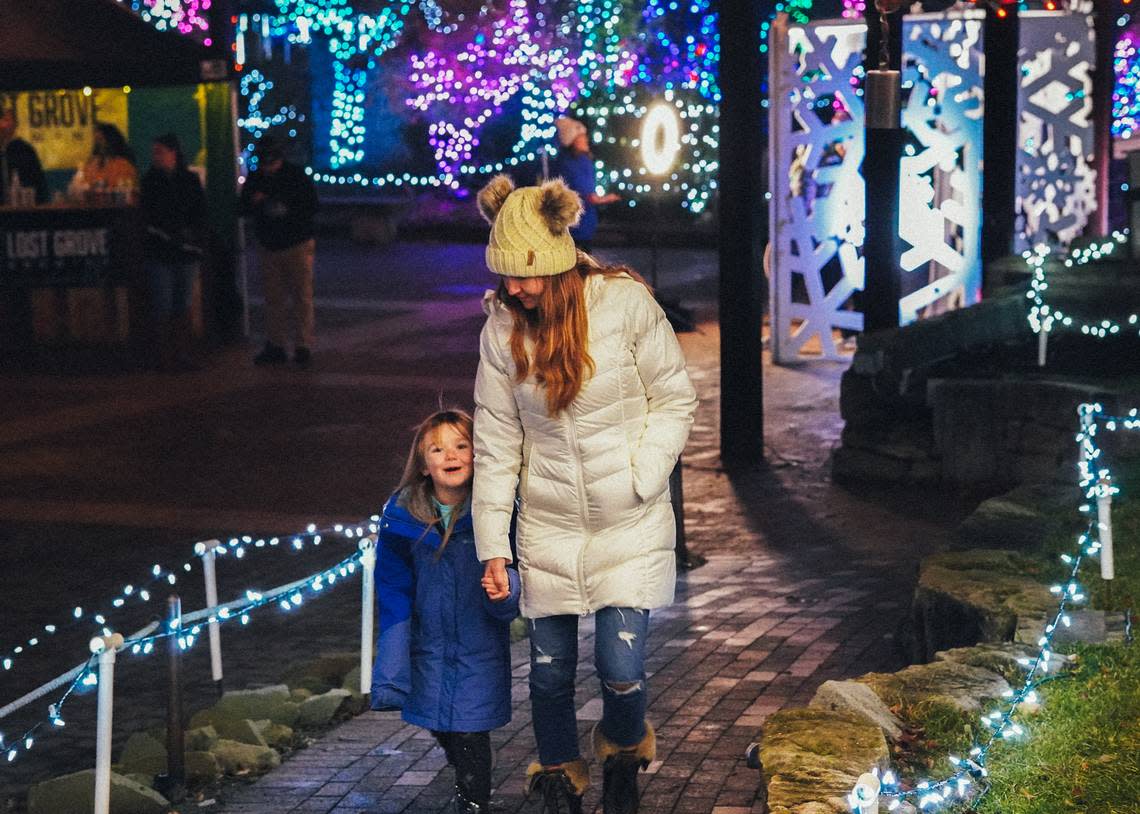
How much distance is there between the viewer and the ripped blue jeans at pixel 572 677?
4.75 metres

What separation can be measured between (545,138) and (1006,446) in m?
19.4

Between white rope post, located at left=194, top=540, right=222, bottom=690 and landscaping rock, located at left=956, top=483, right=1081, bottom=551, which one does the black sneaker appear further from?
white rope post, located at left=194, top=540, right=222, bottom=690

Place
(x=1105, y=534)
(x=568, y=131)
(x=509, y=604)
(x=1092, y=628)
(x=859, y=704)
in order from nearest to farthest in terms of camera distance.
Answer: (x=509, y=604)
(x=859, y=704)
(x=1092, y=628)
(x=1105, y=534)
(x=568, y=131)

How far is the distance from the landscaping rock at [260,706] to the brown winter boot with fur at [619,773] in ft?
5.26

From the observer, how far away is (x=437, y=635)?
4812mm

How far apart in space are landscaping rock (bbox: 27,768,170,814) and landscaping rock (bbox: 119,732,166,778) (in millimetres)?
230

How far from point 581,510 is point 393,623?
0.60 meters

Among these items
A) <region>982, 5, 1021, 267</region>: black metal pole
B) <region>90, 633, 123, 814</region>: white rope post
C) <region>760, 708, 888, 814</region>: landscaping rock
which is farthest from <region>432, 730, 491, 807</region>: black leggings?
<region>982, 5, 1021, 267</region>: black metal pole

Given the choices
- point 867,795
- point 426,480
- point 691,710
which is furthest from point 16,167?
point 867,795

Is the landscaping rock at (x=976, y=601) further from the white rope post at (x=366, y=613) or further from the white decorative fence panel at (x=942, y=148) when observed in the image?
the white decorative fence panel at (x=942, y=148)

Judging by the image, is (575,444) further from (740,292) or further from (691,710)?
(740,292)

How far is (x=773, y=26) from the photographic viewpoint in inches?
583

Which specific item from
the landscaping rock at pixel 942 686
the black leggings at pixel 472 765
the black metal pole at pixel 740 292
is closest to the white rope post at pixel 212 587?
the black leggings at pixel 472 765

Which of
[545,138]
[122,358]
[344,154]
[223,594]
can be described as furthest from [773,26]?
[344,154]
